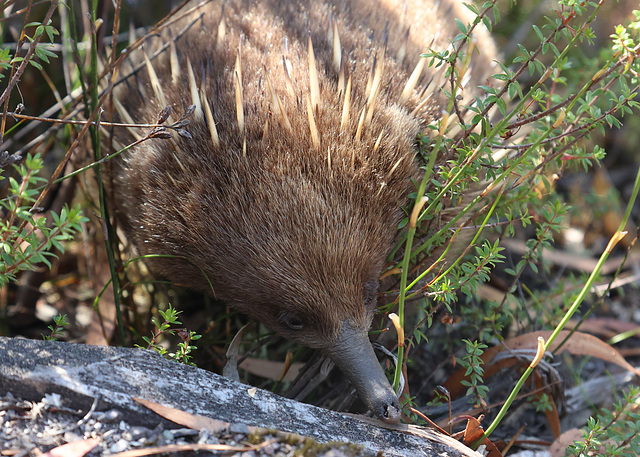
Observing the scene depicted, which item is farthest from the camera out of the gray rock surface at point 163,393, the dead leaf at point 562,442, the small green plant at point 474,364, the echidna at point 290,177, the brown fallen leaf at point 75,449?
the dead leaf at point 562,442

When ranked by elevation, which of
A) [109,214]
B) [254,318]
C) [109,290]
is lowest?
[109,290]

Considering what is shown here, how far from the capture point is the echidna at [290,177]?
1485mm

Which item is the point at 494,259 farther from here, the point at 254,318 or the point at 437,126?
the point at 254,318

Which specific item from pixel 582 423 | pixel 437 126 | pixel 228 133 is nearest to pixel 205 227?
pixel 228 133

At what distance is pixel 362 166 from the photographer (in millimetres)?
1531

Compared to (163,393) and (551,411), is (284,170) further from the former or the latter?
(551,411)

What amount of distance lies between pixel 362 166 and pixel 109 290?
1.21m

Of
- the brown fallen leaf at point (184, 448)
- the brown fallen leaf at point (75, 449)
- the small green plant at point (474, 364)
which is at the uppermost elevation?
the small green plant at point (474, 364)

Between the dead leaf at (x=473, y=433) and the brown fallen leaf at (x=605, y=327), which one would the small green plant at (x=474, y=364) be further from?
the brown fallen leaf at (x=605, y=327)

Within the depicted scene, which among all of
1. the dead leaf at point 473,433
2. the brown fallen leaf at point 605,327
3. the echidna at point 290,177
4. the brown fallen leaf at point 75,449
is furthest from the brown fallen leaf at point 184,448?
the brown fallen leaf at point 605,327

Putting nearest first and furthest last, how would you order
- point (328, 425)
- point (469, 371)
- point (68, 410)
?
point (68, 410) < point (328, 425) < point (469, 371)

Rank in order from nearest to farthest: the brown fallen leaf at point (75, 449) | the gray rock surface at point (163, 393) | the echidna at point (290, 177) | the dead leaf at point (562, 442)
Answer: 1. the brown fallen leaf at point (75, 449)
2. the gray rock surface at point (163, 393)
3. the echidna at point (290, 177)
4. the dead leaf at point (562, 442)

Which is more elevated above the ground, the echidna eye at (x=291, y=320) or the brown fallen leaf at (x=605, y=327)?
the brown fallen leaf at (x=605, y=327)

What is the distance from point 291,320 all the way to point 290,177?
14.6 inches
